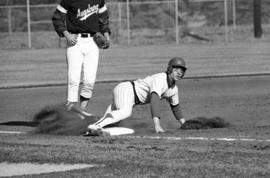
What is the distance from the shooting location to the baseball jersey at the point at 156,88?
10.1 metres

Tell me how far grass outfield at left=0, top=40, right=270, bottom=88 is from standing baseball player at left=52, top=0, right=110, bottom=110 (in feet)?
24.0

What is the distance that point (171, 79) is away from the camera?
33.4 feet

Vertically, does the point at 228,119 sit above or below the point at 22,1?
below

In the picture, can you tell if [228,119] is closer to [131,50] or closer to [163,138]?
[163,138]

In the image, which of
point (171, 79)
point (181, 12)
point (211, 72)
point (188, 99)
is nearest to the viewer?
point (171, 79)

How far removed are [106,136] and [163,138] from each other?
2.55 ft

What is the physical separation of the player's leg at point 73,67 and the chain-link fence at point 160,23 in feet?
93.9

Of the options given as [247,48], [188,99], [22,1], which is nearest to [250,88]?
[188,99]

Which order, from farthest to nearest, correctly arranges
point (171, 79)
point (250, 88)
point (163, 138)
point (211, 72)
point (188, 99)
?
point (211, 72) < point (250, 88) < point (188, 99) < point (171, 79) < point (163, 138)

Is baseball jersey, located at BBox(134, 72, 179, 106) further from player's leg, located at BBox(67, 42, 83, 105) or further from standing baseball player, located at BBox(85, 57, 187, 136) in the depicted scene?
player's leg, located at BBox(67, 42, 83, 105)

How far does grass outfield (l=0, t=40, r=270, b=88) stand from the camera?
20.8 metres

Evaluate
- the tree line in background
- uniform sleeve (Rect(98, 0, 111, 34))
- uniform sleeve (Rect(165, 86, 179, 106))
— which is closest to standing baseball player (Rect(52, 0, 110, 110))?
uniform sleeve (Rect(98, 0, 111, 34))

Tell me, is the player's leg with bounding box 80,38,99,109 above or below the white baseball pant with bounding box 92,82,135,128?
above

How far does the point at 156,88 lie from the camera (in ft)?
32.9
